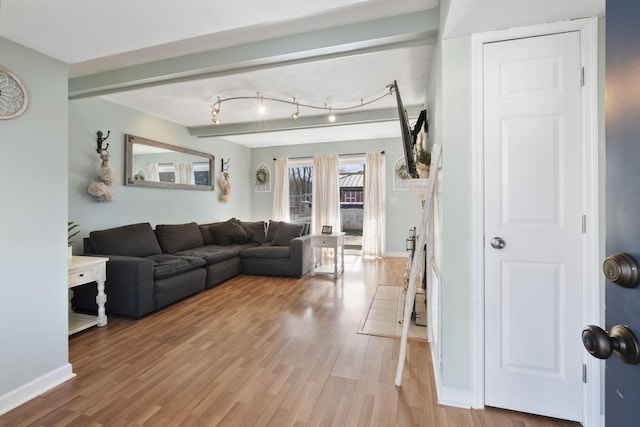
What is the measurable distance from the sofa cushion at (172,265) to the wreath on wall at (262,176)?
3459 mm

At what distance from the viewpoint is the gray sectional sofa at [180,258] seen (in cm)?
294

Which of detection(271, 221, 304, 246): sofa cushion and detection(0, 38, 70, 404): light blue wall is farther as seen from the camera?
detection(271, 221, 304, 246): sofa cushion

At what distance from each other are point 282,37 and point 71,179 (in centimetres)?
295

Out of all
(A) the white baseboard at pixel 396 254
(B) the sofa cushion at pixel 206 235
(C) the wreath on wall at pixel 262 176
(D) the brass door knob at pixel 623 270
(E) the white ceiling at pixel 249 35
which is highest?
(E) the white ceiling at pixel 249 35

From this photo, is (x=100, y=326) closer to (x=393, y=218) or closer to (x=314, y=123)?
(x=314, y=123)

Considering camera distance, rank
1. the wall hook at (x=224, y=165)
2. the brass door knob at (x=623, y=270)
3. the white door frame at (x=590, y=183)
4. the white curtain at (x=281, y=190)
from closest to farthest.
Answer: the brass door knob at (x=623, y=270) < the white door frame at (x=590, y=183) < the wall hook at (x=224, y=165) < the white curtain at (x=281, y=190)

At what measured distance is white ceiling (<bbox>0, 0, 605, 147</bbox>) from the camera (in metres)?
1.50

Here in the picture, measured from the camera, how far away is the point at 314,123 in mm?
4477

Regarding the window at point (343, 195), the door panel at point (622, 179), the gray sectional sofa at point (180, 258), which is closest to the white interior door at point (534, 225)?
the door panel at point (622, 179)

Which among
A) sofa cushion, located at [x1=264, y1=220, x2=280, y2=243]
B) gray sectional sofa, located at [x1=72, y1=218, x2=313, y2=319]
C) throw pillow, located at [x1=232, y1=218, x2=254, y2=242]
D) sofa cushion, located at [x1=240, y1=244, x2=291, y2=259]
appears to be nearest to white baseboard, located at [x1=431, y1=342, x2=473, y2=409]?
gray sectional sofa, located at [x1=72, y1=218, x2=313, y2=319]

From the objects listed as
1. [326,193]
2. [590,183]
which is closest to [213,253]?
[326,193]

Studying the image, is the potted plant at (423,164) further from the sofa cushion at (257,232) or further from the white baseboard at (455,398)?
the sofa cushion at (257,232)

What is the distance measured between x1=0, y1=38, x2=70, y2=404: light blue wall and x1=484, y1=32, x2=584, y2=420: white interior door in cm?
268

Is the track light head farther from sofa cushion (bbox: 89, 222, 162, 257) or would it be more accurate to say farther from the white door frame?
sofa cushion (bbox: 89, 222, 162, 257)
